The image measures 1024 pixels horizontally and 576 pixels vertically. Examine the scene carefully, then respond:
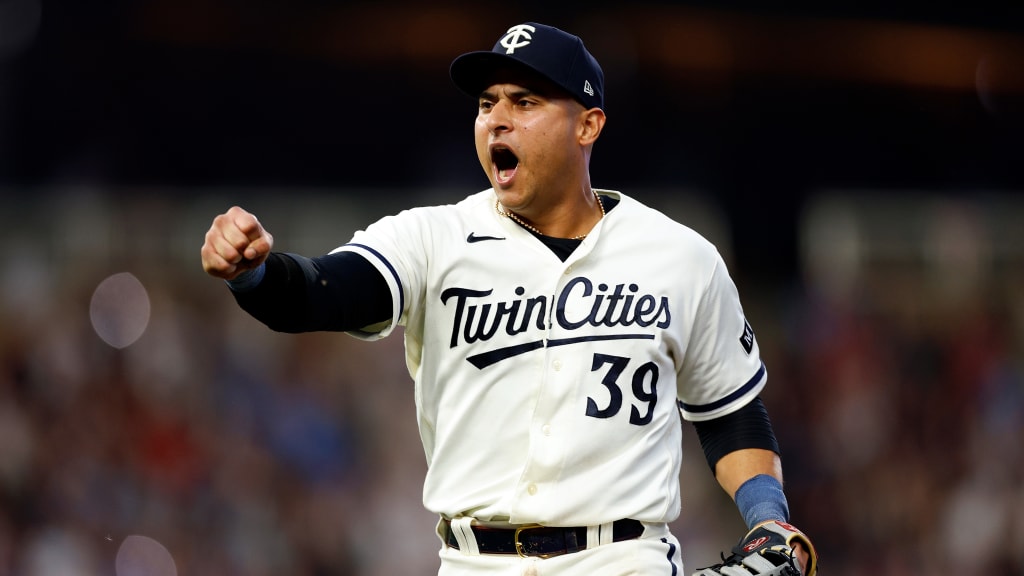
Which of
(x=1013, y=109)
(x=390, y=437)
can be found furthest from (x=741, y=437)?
(x=1013, y=109)

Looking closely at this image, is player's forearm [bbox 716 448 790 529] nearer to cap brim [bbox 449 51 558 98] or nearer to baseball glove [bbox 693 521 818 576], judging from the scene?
baseball glove [bbox 693 521 818 576]

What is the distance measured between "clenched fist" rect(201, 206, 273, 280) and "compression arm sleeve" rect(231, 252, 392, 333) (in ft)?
0.43

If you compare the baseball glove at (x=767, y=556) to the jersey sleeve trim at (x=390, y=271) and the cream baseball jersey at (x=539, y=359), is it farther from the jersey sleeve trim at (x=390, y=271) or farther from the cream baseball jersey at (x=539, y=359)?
the jersey sleeve trim at (x=390, y=271)

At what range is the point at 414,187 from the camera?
26.8 ft

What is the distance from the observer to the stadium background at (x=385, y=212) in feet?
22.5

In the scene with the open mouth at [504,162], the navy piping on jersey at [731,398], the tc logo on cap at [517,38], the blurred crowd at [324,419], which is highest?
the tc logo on cap at [517,38]

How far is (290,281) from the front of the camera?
7.49 ft

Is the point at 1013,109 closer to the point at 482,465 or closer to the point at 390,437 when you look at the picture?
the point at 390,437

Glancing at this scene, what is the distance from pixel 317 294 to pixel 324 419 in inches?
198

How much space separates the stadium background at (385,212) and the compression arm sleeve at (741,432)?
169 inches

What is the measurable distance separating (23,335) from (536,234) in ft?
16.1

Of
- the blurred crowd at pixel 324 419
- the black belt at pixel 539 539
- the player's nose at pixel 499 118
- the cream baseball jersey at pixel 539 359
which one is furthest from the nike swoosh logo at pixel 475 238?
the blurred crowd at pixel 324 419

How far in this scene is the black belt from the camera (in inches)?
101

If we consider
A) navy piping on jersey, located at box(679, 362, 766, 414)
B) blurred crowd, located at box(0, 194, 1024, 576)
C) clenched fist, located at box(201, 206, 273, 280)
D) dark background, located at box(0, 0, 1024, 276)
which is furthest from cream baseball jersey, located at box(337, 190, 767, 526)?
dark background, located at box(0, 0, 1024, 276)
